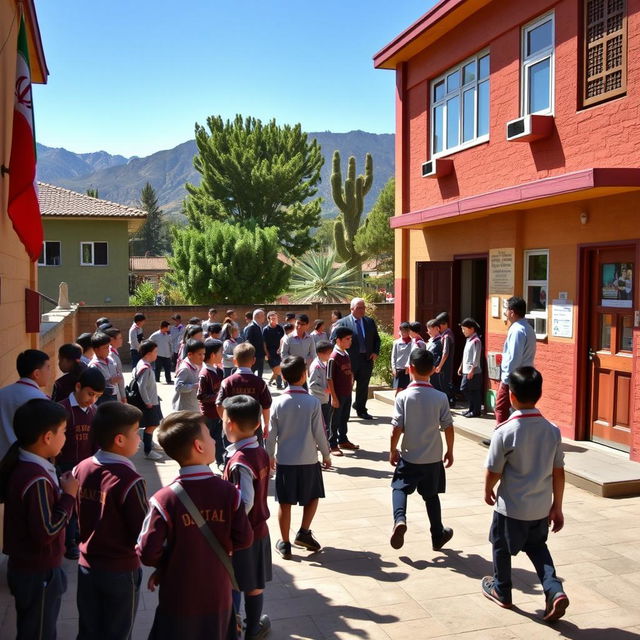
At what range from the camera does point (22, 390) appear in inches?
199

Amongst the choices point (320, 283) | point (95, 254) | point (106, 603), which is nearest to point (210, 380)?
point (106, 603)

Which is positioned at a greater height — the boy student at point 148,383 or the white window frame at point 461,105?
the white window frame at point 461,105

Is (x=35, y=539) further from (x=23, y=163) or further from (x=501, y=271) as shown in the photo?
(x=501, y=271)

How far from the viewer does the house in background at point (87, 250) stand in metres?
29.5

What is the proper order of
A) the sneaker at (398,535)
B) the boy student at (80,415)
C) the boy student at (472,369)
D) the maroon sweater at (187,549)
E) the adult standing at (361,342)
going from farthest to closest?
the adult standing at (361,342), the boy student at (472,369), the sneaker at (398,535), the boy student at (80,415), the maroon sweater at (187,549)

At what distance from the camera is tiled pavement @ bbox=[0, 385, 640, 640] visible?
194 inches

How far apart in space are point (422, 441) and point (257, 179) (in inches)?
1565

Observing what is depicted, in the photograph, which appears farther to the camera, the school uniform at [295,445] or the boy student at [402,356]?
the boy student at [402,356]

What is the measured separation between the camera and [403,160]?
15234mm

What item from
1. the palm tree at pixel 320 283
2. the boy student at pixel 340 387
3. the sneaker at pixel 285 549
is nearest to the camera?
the sneaker at pixel 285 549

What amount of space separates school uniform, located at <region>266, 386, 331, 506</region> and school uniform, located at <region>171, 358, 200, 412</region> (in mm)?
2955

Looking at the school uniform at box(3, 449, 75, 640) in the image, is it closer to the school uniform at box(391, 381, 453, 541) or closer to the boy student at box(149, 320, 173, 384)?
the school uniform at box(391, 381, 453, 541)

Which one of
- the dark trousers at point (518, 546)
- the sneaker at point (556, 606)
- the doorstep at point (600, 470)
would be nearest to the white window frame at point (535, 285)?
the doorstep at point (600, 470)

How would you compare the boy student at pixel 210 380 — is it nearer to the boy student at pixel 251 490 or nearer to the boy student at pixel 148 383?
the boy student at pixel 148 383
